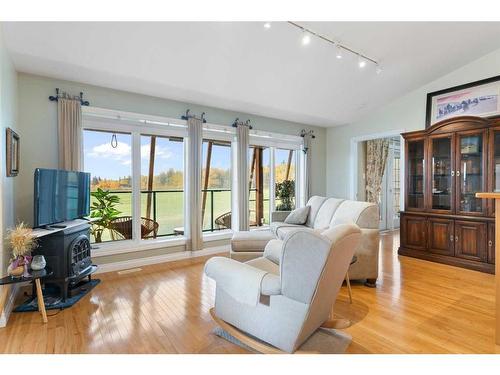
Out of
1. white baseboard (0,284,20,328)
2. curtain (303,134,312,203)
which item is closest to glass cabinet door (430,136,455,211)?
curtain (303,134,312,203)

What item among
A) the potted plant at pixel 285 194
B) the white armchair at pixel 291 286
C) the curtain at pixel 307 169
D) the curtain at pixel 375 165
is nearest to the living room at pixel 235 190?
the white armchair at pixel 291 286

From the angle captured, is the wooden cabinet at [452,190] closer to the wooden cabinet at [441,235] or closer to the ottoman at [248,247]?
the wooden cabinet at [441,235]

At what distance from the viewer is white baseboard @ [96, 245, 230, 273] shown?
152 inches

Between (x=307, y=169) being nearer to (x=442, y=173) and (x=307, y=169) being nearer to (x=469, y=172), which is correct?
(x=442, y=173)

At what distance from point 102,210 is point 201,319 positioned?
2331mm

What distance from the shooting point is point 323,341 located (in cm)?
211

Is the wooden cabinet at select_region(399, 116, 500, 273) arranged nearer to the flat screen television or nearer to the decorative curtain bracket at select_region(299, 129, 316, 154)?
the decorative curtain bracket at select_region(299, 129, 316, 154)

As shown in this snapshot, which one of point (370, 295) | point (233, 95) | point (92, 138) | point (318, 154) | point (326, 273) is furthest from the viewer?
point (318, 154)

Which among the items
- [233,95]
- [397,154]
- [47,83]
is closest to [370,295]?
[233,95]

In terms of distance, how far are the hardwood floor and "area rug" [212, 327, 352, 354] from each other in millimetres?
59

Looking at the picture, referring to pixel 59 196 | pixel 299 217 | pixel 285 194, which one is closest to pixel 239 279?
pixel 59 196
